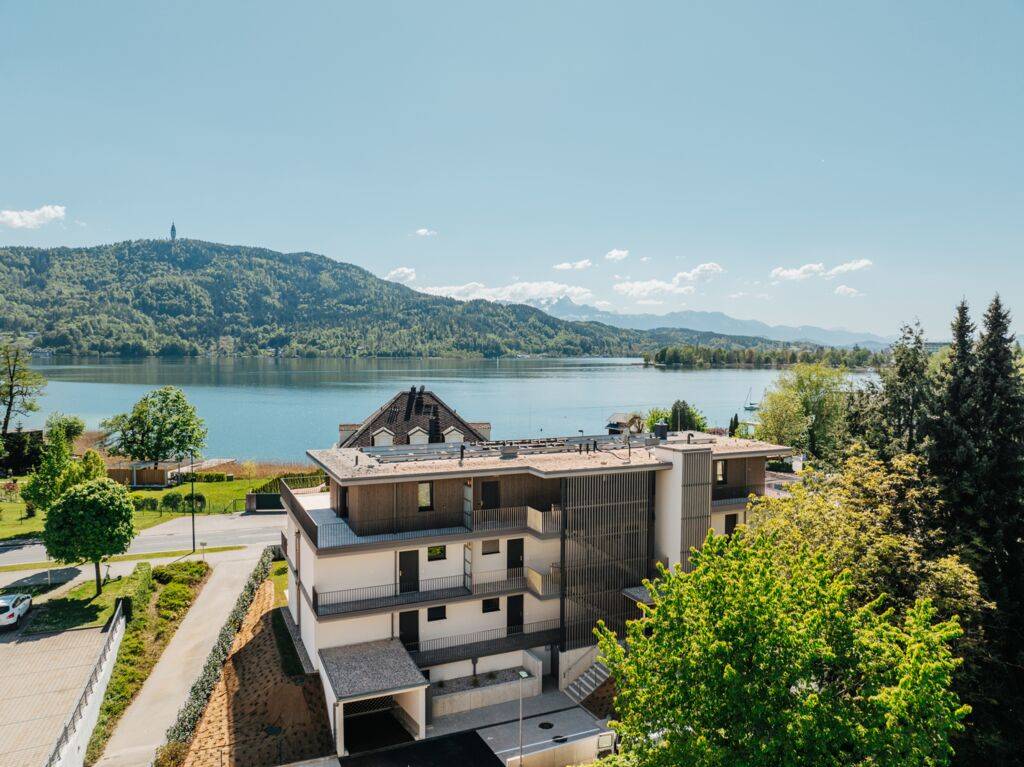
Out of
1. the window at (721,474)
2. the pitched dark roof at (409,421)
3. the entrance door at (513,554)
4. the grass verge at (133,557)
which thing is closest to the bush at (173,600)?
the grass verge at (133,557)

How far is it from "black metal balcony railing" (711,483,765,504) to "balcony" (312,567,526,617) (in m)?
9.14

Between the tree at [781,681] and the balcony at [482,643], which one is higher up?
the tree at [781,681]

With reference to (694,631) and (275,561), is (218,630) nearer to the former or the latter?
(275,561)

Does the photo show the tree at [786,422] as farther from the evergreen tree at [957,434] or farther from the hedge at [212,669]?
the hedge at [212,669]

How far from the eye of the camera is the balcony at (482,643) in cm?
2298

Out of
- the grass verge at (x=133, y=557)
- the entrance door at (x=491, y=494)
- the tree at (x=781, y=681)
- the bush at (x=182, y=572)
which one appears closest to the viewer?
the tree at (x=781, y=681)

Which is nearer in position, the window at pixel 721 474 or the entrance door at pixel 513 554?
the entrance door at pixel 513 554

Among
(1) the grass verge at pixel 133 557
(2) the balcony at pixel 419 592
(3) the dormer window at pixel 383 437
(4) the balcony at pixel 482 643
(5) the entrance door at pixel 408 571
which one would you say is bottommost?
(1) the grass verge at pixel 133 557

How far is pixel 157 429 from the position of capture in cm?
6166

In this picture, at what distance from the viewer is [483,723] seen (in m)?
21.6

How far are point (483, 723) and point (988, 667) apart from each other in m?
15.5

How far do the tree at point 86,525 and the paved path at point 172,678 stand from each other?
507cm

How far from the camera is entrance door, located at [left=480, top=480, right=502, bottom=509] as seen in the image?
24.7m

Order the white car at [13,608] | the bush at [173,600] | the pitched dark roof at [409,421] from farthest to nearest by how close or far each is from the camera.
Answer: the pitched dark roof at [409,421] → the bush at [173,600] → the white car at [13,608]
